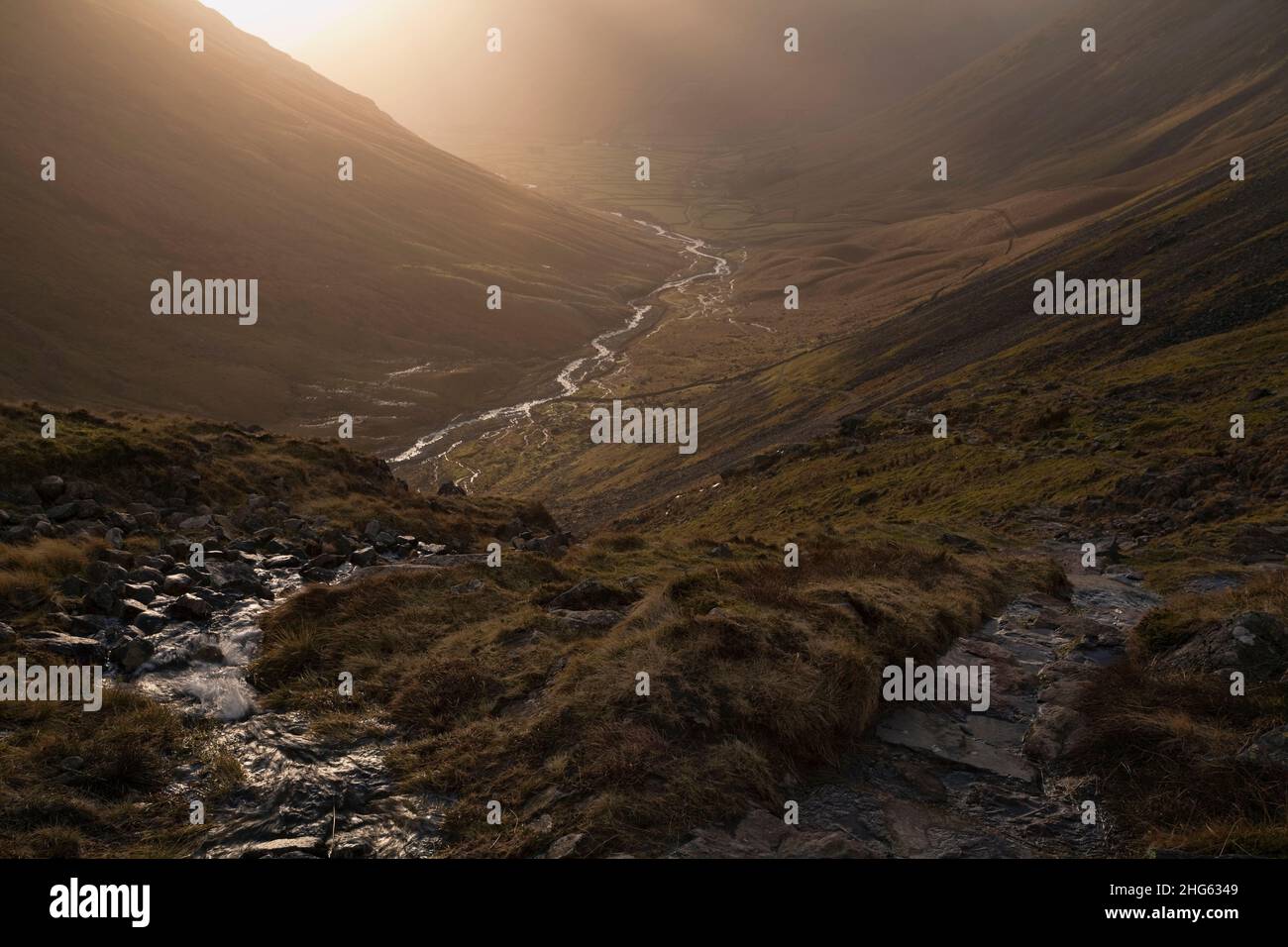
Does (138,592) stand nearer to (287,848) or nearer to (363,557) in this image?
(363,557)

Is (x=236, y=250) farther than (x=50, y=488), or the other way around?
(x=236, y=250)

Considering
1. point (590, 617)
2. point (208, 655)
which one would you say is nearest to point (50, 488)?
point (208, 655)

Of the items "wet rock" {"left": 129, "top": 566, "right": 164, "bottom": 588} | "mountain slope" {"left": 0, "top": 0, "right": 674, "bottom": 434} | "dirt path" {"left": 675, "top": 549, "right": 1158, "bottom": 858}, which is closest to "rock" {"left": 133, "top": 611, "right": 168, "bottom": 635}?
"wet rock" {"left": 129, "top": 566, "right": 164, "bottom": 588}

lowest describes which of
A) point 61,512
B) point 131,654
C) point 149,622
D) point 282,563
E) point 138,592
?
point 131,654

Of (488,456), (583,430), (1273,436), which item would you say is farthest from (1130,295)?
(488,456)

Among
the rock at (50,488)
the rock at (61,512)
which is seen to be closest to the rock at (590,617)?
the rock at (61,512)

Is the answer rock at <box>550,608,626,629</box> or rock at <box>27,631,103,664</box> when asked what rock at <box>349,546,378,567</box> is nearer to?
rock at <box>550,608,626,629</box>
